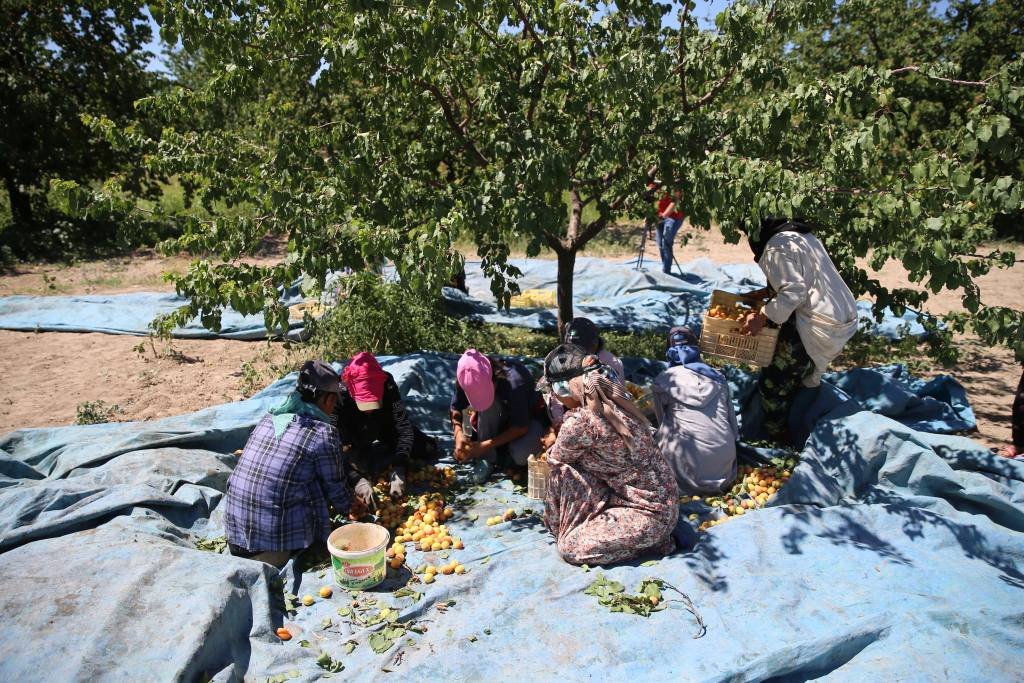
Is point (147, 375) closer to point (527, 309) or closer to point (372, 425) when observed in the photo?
point (372, 425)

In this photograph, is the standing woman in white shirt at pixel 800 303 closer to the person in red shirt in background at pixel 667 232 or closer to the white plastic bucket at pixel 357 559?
the white plastic bucket at pixel 357 559

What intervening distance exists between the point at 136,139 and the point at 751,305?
4.95 metres

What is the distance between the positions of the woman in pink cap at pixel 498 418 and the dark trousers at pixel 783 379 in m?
1.78

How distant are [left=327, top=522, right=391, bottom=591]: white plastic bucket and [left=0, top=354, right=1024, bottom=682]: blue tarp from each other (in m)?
0.09

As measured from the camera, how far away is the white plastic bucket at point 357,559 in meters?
3.67

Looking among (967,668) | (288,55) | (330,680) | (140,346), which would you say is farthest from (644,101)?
(140,346)

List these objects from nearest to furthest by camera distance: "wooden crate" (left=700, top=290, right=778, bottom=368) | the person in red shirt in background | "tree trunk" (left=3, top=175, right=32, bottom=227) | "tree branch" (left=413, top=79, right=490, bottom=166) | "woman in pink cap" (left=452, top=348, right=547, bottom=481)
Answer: "woman in pink cap" (left=452, top=348, right=547, bottom=481) → "wooden crate" (left=700, top=290, right=778, bottom=368) → "tree branch" (left=413, top=79, right=490, bottom=166) → the person in red shirt in background → "tree trunk" (left=3, top=175, right=32, bottom=227)

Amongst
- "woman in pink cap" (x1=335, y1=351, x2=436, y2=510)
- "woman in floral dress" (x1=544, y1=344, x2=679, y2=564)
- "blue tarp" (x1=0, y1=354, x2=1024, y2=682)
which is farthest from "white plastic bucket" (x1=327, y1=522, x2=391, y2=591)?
"woman in floral dress" (x1=544, y1=344, x2=679, y2=564)

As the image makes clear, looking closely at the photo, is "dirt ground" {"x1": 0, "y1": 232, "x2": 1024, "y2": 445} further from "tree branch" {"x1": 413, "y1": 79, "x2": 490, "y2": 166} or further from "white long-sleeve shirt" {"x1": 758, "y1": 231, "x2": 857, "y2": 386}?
"tree branch" {"x1": 413, "y1": 79, "x2": 490, "y2": 166}

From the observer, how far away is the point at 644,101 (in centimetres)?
479

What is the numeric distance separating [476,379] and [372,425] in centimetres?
92

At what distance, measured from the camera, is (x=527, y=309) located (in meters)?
9.23

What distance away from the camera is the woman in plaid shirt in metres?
3.80

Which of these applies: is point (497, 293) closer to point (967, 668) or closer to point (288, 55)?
point (288, 55)
